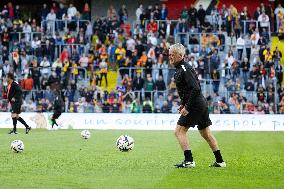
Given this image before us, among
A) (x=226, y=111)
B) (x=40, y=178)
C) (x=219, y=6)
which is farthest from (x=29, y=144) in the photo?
(x=219, y=6)

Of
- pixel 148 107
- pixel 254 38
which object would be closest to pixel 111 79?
pixel 148 107

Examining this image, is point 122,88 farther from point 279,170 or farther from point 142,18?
point 279,170

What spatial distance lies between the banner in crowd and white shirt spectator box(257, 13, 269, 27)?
821 cm

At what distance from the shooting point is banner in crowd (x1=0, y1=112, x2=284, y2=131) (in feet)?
111

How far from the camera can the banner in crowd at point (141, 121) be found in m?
33.9

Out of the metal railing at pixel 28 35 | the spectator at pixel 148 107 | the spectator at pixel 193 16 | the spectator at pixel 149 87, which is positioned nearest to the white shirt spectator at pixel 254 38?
the spectator at pixel 193 16

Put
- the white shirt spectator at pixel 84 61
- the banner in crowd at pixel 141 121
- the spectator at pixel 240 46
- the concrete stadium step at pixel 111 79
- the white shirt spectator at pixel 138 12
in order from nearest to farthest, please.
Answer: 1. the banner in crowd at pixel 141 121
2. the spectator at pixel 240 46
3. the white shirt spectator at pixel 84 61
4. the concrete stadium step at pixel 111 79
5. the white shirt spectator at pixel 138 12

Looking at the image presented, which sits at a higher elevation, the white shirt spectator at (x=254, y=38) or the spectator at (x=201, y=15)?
the spectator at (x=201, y=15)

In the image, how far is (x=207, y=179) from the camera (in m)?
11.6

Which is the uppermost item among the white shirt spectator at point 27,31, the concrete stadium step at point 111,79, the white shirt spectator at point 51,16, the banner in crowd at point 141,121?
the white shirt spectator at point 51,16

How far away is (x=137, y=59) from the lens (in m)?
39.4

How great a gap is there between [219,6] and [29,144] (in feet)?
89.7

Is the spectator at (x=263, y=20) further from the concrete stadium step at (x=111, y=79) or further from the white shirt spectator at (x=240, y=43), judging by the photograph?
the concrete stadium step at (x=111, y=79)

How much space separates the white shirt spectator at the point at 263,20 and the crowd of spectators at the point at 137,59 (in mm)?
117
